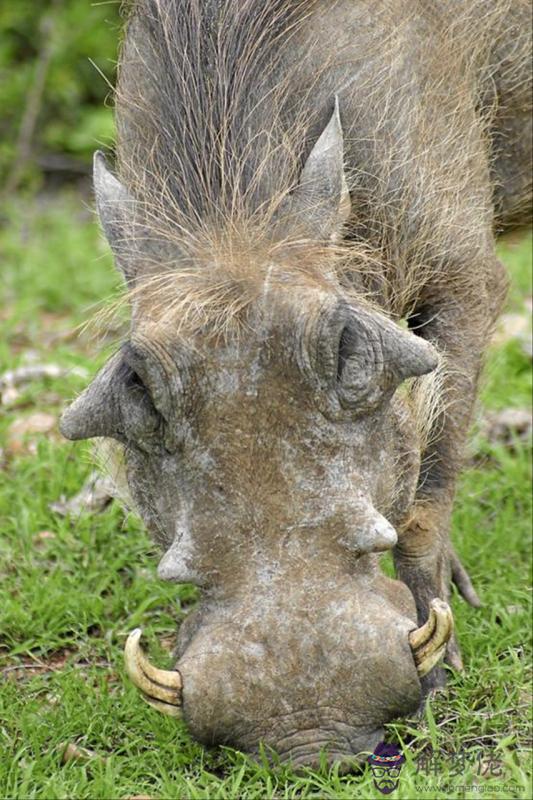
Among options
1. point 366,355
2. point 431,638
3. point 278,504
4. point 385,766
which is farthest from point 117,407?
point 385,766

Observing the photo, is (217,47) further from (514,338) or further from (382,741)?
(514,338)

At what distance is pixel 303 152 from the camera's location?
3209mm

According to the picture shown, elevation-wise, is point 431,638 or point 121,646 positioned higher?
point 431,638

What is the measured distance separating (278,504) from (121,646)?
3.93 feet

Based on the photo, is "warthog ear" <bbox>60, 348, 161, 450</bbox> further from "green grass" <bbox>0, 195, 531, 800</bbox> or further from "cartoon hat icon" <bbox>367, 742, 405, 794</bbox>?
"cartoon hat icon" <bbox>367, 742, 405, 794</bbox>

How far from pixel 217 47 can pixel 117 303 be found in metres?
0.66

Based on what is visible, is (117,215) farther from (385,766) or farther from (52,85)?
(52,85)

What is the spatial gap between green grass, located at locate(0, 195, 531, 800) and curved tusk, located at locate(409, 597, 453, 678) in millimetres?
242

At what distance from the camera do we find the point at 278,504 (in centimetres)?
276

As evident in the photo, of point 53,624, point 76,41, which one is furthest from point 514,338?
point 76,41

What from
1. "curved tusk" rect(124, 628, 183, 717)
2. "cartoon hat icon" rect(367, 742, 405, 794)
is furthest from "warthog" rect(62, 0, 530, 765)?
"cartoon hat icon" rect(367, 742, 405, 794)

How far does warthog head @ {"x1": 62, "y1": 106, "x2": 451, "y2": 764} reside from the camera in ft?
8.82

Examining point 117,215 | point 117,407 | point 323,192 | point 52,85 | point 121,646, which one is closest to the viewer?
point 117,407

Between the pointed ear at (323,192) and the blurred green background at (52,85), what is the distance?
571 centimetres
